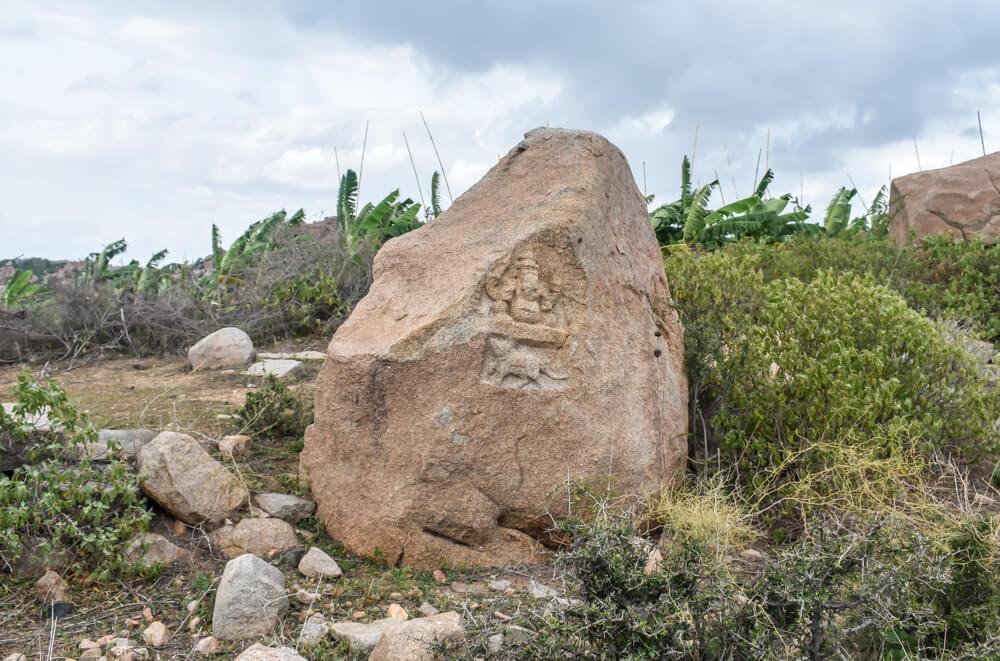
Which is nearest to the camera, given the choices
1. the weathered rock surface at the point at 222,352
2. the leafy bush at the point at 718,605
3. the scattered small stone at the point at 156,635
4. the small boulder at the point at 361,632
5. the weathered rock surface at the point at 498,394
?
the leafy bush at the point at 718,605

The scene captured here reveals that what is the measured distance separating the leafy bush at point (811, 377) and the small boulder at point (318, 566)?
2.47 metres

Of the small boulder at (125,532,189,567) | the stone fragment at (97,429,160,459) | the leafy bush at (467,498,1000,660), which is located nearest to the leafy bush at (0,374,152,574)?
the small boulder at (125,532,189,567)

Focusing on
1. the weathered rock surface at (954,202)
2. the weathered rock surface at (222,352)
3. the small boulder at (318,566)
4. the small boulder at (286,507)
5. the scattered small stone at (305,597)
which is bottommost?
the scattered small stone at (305,597)

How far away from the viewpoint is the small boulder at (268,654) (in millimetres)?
3953

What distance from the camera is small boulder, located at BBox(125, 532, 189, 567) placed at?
16.8 ft

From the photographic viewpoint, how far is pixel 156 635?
4.54m

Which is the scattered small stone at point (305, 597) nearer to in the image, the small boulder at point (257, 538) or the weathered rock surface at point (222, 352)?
the small boulder at point (257, 538)

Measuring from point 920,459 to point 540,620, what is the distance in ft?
9.57

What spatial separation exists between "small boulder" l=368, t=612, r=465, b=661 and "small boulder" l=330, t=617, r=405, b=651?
11 centimetres

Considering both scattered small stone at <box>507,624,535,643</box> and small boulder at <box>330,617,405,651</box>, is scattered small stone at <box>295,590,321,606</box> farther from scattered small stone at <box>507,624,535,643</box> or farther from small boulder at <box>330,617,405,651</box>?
scattered small stone at <box>507,624,535,643</box>

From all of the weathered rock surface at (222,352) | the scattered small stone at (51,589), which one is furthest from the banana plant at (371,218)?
the scattered small stone at (51,589)

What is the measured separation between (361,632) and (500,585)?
0.87 meters

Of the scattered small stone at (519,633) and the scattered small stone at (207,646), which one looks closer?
the scattered small stone at (519,633)

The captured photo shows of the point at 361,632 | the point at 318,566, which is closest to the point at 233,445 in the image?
the point at 318,566
